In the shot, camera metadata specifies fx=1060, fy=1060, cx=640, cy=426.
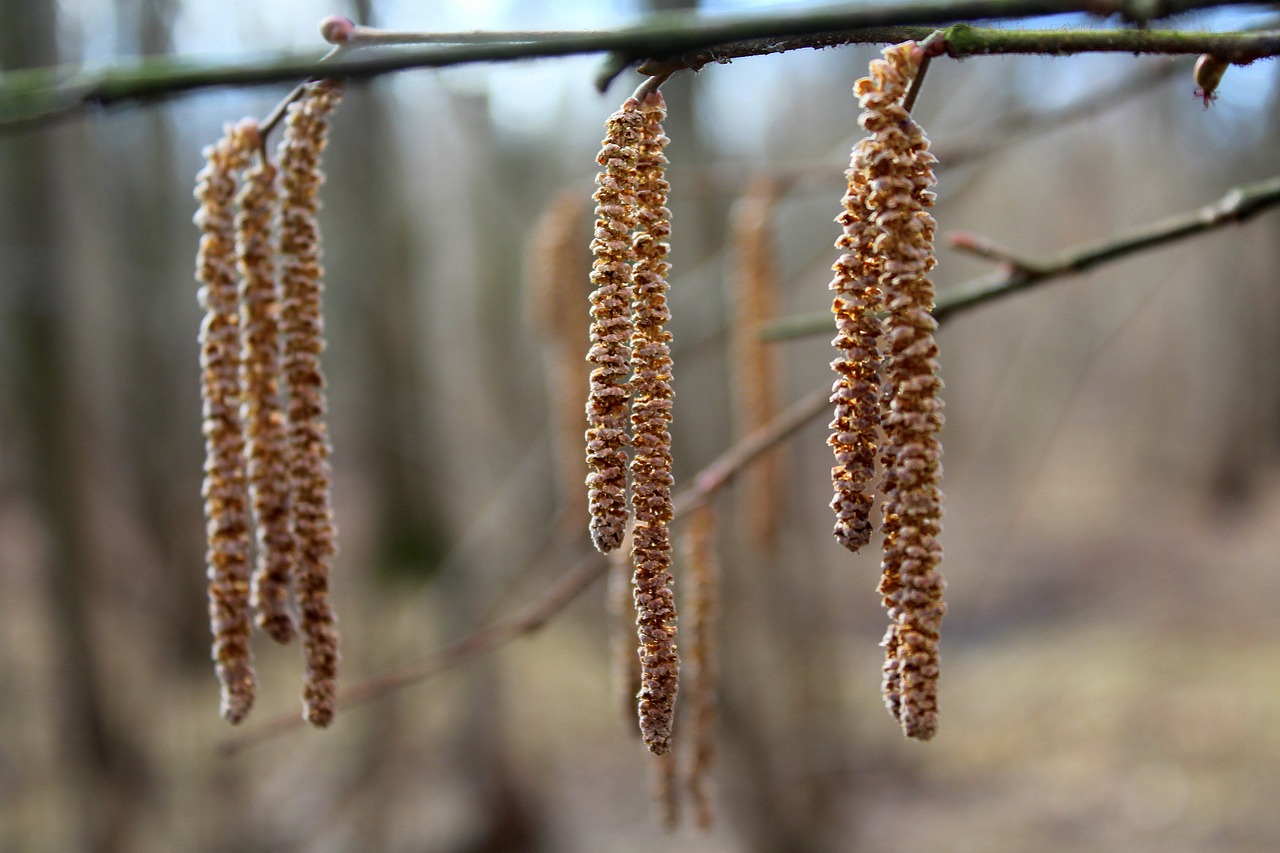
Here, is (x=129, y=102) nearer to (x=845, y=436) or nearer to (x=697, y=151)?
(x=845, y=436)

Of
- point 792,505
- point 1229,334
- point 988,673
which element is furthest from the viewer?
point 1229,334

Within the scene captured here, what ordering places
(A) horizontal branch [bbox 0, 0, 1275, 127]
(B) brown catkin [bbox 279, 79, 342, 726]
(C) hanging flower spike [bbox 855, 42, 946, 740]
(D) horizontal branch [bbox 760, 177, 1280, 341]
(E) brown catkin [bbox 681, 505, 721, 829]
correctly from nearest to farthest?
(A) horizontal branch [bbox 0, 0, 1275, 127] → (C) hanging flower spike [bbox 855, 42, 946, 740] → (B) brown catkin [bbox 279, 79, 342, 726] → (D) horizontal branch [bbox 760, 177, 1280, 341] → (E) brown catkin [bbox 681, 505, 721, 829]

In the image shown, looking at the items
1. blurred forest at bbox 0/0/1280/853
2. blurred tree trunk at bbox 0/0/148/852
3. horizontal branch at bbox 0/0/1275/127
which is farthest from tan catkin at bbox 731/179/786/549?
blurred tree trunk at bbox 0/0/148/852

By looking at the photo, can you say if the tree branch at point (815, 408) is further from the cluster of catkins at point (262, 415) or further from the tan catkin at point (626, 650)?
the cluster of catkins at point (262, 415)

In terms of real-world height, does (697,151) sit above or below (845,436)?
above

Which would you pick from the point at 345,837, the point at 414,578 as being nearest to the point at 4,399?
the point at 414,578

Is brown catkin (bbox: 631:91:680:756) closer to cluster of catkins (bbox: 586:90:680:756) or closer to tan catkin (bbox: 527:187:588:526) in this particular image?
cluster of catkins (bbox: 586:90:680:756)

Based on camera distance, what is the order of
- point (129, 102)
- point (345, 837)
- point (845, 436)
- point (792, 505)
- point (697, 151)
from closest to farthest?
point (129, 102)
point (845, 436)
point (697, 151)
point (792, 505)
point (345, 837)
